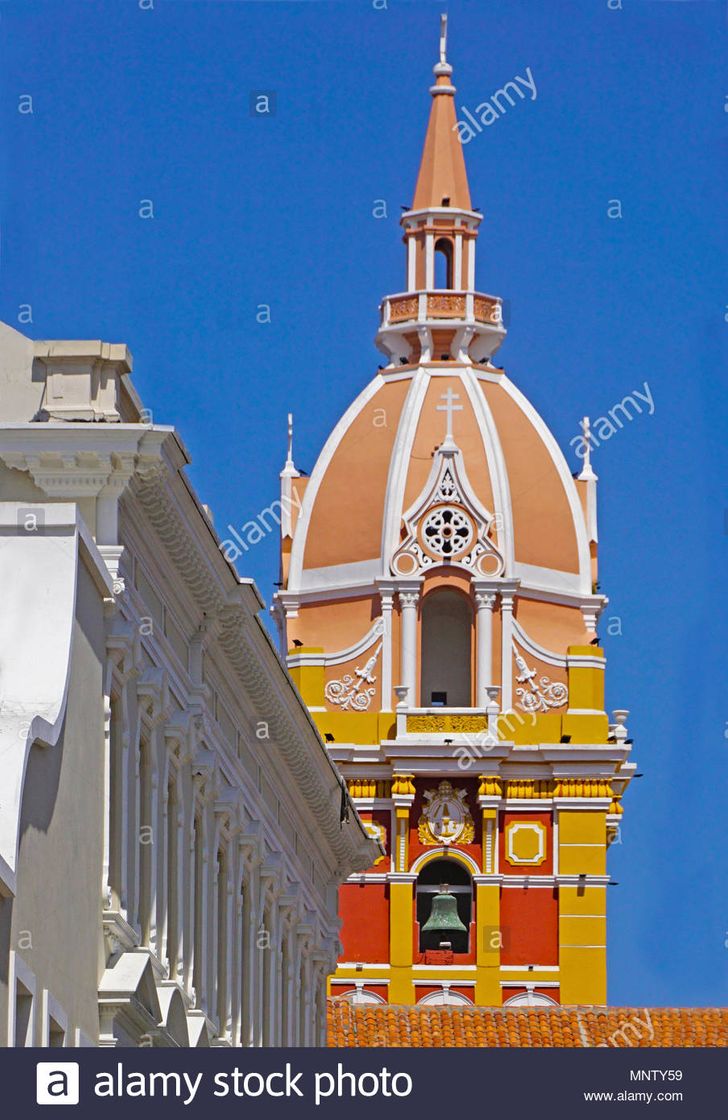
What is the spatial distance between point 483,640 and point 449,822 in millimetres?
3836

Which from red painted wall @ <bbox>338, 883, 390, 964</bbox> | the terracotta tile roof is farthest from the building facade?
the terracotta tile roof

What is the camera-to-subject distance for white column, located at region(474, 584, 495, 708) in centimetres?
8394

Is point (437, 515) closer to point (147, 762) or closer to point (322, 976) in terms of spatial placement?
point (322, 976)

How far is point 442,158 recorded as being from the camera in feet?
301

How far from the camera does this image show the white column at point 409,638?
276 ft

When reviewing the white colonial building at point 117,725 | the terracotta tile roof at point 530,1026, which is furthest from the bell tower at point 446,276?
the white colonial building at point 117,725

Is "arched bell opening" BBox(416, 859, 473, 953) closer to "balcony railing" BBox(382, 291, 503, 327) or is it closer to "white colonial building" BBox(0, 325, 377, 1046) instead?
"balcony railing" BBox(382, 291, 503, 327)

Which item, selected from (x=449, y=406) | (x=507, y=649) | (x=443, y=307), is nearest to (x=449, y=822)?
(x=507, y=649)

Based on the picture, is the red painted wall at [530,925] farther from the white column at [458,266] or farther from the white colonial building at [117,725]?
the white colonial building at [117,725]

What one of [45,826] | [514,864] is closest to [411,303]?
[514,864]

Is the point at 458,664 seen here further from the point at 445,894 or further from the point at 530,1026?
the point at 530,1026

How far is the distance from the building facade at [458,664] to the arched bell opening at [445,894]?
0.04m

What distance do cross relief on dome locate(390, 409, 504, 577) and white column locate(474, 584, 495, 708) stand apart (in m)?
0.51

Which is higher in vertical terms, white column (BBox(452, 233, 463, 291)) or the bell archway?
white column (BBox(452, 233, 463, 291))
